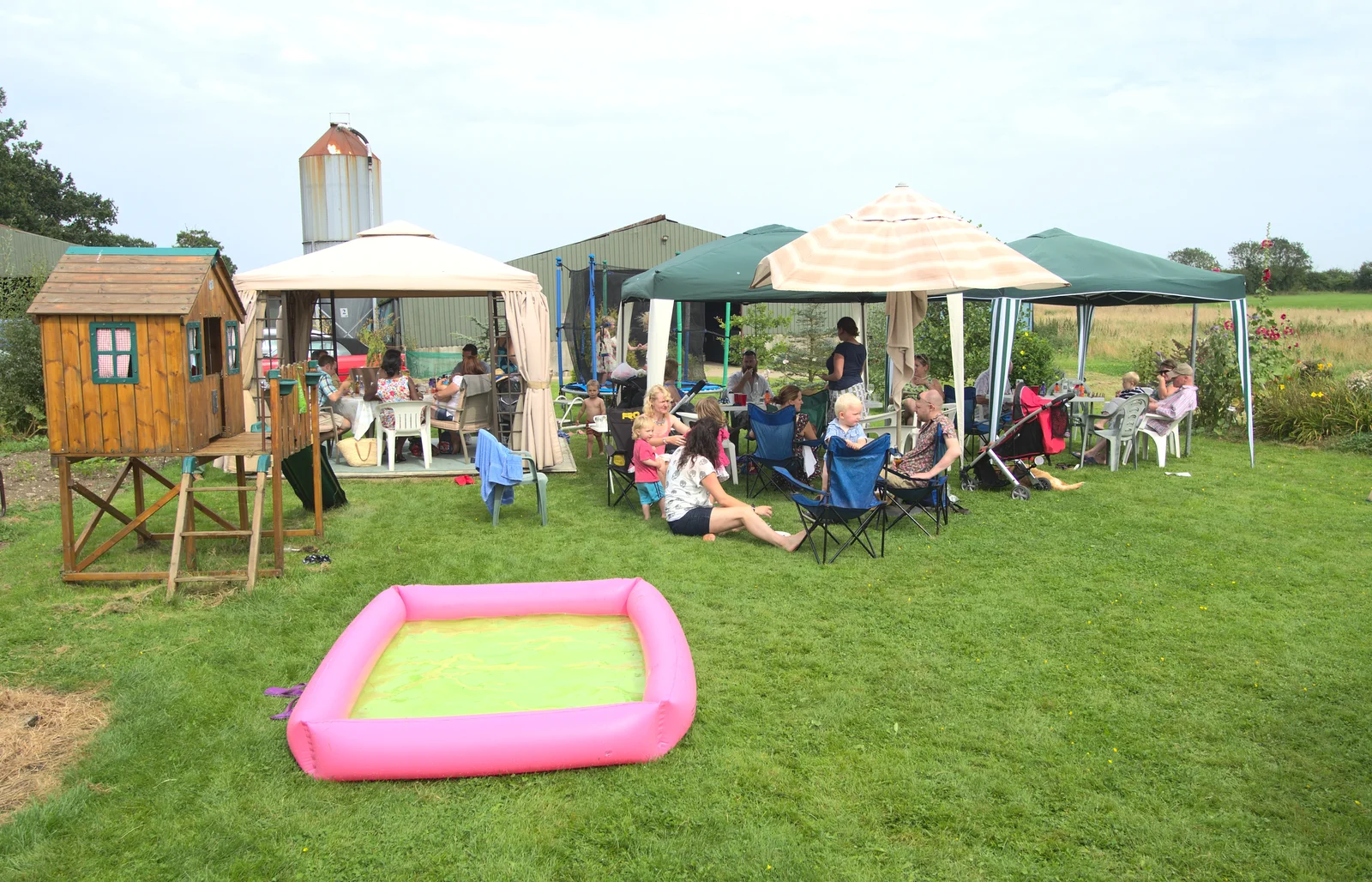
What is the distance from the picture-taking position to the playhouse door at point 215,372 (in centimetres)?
636

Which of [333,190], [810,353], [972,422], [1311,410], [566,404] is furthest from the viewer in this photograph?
[333,190]

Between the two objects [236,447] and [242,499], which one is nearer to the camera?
[236,447]

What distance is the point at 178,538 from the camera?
19.3 ft

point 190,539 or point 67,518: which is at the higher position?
point 67,518

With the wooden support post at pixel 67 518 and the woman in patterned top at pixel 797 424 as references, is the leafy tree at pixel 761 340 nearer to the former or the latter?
the woman in patterned top at pixel 797 424

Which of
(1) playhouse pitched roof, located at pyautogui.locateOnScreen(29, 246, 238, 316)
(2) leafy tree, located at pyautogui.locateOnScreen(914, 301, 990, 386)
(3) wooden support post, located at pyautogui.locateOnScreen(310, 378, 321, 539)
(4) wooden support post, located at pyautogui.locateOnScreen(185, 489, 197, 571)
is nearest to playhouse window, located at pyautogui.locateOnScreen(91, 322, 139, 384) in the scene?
(1) playhouse pitched roof, located at pyautogui.locateOnScreen(29, 246, 238, 316)

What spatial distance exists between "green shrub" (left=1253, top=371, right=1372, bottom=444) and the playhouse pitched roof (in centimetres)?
1186

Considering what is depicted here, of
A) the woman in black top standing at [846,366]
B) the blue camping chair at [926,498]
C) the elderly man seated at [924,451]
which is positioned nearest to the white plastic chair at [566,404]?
the woman in black top standing at [846,366]

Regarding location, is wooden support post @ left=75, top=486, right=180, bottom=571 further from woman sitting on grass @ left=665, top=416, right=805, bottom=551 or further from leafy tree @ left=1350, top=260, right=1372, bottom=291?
leafy tree @ left=1350, top=260, right=1372, bottom=291

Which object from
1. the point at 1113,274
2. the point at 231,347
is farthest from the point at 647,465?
the point at 1113,274

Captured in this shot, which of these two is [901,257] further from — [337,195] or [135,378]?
[337,195]

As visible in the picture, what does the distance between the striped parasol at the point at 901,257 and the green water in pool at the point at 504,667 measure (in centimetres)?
356

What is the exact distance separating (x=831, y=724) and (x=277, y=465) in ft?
13.3

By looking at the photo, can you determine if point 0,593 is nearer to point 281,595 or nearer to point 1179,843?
point 281,595
